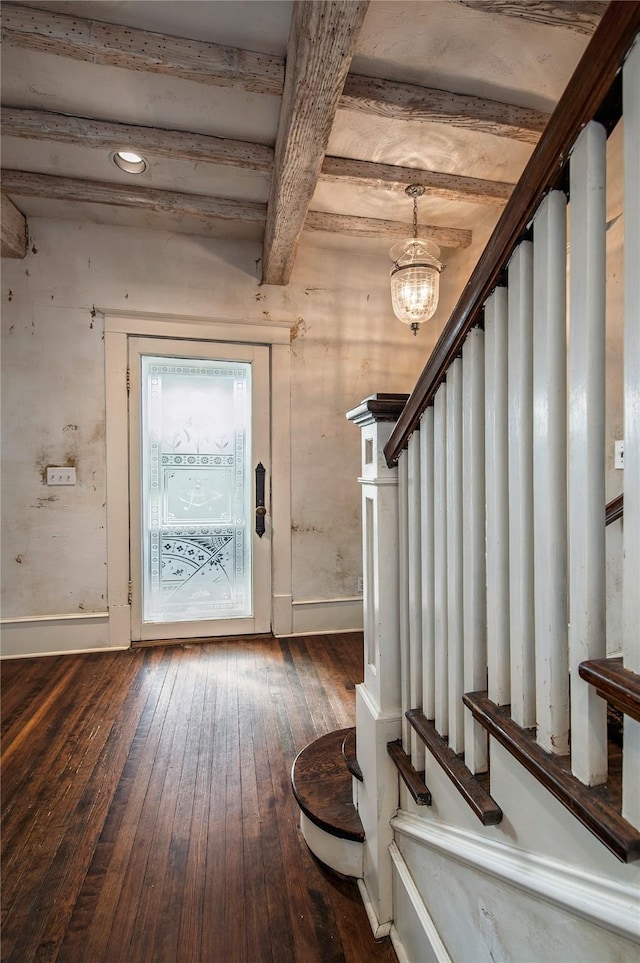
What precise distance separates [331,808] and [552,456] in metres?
1.31

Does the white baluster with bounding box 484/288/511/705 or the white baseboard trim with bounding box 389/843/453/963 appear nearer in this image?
the white baluster with bounding box 484/288/511/705

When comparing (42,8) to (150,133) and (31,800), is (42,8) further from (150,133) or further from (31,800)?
(31,800)

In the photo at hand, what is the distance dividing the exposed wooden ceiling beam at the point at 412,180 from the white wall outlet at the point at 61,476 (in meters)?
2.34

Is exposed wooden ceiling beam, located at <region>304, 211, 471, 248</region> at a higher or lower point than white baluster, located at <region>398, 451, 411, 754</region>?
higher

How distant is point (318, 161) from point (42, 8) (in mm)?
1087

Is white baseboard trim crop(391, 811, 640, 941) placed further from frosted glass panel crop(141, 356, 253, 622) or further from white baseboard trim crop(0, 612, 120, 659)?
white baseboard trim crop(0, 612, 120, 659)

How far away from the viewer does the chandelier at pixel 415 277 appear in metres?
2.57

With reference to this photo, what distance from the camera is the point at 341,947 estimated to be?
45.9 inches

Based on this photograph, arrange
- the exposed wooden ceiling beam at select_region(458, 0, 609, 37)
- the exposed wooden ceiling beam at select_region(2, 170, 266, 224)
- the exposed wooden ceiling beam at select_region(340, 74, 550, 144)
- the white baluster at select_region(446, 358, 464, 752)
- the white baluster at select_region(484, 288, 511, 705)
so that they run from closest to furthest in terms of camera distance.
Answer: the white baluster at select_region(484, 288, 511, 705)
the white baluster at select_region(446, 358, 464, 752)
the exposed wooden ceiling beam at select_region(458, 0, 609, 37)
the exposed wooden ceiling beam at select_region(340, 74, 550, 144)
the exposed wooden ceiling beam at select_region(2, 170, 266, 224)

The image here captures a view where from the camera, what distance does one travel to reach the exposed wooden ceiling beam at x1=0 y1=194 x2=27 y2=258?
2.58 m

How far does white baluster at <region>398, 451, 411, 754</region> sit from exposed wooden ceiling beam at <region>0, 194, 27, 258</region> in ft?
9.28

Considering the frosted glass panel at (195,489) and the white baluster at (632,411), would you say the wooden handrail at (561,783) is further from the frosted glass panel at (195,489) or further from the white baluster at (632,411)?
the frosted glass panel at (195,489)

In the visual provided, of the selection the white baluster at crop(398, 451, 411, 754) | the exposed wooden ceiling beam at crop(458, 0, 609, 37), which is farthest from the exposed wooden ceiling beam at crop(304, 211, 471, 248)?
the white baluster at crop(398, 451, 411, 754)

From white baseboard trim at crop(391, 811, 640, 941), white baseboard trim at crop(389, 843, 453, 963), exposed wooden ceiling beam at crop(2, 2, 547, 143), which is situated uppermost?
exposed wooden ceiling beam at crop(2, 2, 547, 143)
